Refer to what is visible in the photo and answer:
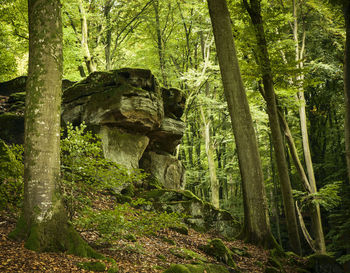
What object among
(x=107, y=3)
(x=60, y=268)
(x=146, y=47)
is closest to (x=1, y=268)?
(x=60, y=268)

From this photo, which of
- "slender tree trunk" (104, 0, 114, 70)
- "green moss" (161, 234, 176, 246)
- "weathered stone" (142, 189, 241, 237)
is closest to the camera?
"green moss" (161, 234, 176, 246)

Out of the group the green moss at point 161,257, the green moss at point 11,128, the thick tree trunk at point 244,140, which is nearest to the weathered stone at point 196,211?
the thick tree trunk at point 244,140

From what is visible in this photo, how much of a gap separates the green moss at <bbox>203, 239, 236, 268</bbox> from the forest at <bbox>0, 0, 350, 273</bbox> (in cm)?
4

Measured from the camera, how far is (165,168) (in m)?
13.0

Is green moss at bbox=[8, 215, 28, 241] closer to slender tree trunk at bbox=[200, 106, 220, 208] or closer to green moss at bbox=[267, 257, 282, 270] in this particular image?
green moss at bbox=[267, 257, 282, 270]

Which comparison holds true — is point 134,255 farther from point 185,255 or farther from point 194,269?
point 185,255

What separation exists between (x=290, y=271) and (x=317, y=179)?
1405cm

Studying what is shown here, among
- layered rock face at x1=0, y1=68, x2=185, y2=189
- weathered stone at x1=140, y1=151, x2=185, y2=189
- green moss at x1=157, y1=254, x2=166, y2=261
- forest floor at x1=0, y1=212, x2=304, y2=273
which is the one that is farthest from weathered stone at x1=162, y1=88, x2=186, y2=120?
green moss at x1=157, y1=254, x2=166, y2=261

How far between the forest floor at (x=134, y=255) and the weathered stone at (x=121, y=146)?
3596mm

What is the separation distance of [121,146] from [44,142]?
6.82 metres

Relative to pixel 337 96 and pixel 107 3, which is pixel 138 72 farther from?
pixel 337 96

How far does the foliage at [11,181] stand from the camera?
432 cm

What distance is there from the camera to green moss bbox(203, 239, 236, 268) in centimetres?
654

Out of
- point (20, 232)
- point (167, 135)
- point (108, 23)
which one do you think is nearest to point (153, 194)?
point (167, 135)
